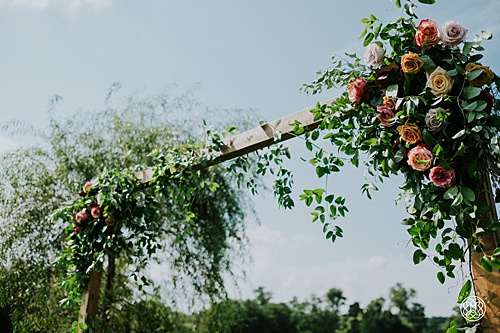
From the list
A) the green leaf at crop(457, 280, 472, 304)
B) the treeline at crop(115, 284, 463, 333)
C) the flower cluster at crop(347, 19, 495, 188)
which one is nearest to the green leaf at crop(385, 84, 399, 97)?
the flower cluster at crop(347, 19, 495, 188)

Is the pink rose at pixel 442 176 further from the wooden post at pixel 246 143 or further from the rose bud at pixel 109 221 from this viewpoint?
the rose bud at pixel 109 221

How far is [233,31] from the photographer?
4.17 meters

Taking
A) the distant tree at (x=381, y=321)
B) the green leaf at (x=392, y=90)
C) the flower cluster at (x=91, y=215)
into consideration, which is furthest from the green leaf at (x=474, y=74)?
the distant tree at (x=381, y=321)

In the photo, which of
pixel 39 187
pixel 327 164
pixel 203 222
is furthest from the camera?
pixel 203 222

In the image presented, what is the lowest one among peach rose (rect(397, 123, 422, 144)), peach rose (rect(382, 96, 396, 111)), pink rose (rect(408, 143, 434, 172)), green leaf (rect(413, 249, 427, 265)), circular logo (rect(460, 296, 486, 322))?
circular logo (rect(460, 296, 486, 322))

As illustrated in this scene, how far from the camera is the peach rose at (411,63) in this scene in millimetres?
1601

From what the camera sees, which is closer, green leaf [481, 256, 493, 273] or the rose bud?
green leaf [481, 256, 493, 273]

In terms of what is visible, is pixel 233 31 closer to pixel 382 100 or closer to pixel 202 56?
pixel 202 56

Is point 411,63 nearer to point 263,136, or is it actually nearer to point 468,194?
point 468,194

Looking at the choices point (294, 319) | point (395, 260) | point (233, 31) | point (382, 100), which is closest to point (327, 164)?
point (382, 100)

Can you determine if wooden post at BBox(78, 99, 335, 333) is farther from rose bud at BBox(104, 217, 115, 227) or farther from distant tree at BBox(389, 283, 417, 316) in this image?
distant tree at BBox(389, 283, 417, 316)

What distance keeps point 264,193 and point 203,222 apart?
648 mm

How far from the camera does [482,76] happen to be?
155cm

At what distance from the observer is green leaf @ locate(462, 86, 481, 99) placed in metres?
1.50
